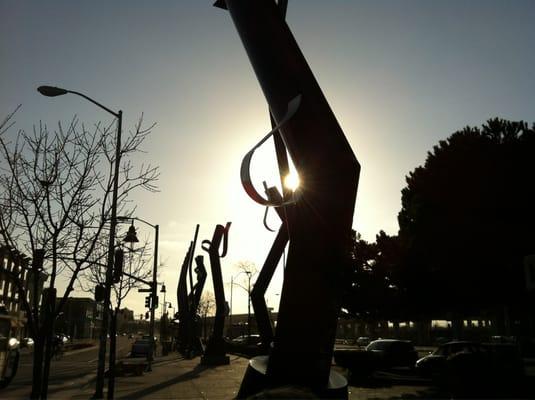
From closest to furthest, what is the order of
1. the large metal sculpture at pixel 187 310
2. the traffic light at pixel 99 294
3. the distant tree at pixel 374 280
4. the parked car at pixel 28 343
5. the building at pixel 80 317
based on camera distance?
1. the traffic light at pixel 99 294
2. the distant tree at pixel 374 280
3. the large metal sculpture at pixel 187 310
4. the parked car at pixel 28 343
5. the building at pixel 80 317

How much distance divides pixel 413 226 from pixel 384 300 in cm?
995

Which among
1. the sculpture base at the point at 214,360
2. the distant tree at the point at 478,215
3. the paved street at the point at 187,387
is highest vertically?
the distant tree at the point at 478,215

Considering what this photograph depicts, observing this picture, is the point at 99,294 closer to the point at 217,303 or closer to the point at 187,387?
the point at 187,387

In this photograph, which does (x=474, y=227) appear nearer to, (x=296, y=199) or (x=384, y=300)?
(x=384, y=300)

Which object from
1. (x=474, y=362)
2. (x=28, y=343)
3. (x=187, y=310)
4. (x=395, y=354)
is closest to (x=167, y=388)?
(x=474, y=362)

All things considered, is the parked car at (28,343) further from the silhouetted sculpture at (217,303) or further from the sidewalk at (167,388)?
the sidewalk at (167,388)

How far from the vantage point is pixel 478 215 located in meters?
23.0

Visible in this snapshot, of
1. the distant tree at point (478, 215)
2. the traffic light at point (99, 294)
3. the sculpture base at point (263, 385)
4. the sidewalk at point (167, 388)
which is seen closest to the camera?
the sculpture base at point (263, 385)

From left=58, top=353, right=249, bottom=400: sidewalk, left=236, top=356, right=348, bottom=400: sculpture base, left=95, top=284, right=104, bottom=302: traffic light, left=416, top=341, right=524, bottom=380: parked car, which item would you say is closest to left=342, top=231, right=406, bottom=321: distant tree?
left=416, top=341, right=524, bottom=380: parked car

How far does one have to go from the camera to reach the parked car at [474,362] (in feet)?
38.6

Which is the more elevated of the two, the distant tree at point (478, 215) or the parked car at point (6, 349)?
the distant tree at point (478, 215)

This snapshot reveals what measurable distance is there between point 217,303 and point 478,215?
664 inches

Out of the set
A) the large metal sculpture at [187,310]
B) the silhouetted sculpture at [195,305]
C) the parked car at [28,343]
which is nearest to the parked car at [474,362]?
the silhouetted sculpture at [195,305]

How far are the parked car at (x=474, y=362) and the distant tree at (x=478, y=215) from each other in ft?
14.4
